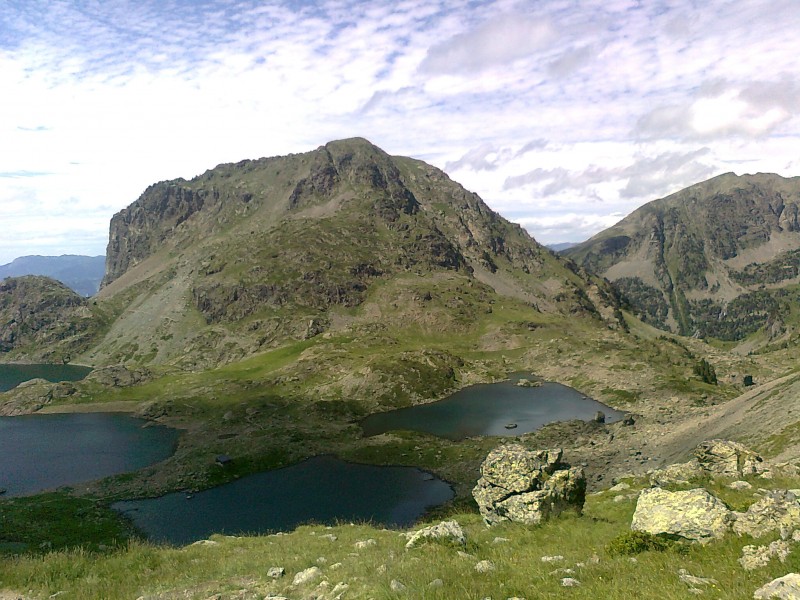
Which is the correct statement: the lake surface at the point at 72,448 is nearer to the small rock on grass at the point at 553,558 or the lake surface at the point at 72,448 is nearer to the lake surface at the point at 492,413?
the lake surface at the point at 492,413

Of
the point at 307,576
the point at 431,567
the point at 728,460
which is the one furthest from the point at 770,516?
the point at 728,460

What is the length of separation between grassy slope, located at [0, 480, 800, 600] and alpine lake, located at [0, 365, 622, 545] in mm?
24333

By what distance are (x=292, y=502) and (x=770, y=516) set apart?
287 ft

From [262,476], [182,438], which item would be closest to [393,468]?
[262,476]

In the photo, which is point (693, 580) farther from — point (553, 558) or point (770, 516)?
point (553, 558)

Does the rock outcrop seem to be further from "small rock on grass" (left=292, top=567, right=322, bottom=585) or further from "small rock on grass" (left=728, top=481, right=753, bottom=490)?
"small rock on grass" (left=292, top=567, right=322, bottom=585)

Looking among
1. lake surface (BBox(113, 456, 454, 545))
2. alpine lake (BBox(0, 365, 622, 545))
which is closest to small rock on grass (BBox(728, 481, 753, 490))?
alpine lake (BBox(0, 365, 622, 545))

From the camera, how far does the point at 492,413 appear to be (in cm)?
15762

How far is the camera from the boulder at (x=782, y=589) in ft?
36.4

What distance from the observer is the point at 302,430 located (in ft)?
449

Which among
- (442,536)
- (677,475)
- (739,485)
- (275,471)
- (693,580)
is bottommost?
(275,471)

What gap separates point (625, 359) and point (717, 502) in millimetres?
197502

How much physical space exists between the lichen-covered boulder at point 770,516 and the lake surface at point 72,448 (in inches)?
5042

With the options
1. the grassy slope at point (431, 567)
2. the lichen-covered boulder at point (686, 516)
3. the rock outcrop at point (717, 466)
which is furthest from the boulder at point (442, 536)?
the rock outcrop at point (717, 466)
